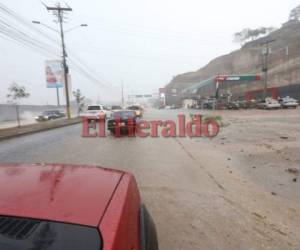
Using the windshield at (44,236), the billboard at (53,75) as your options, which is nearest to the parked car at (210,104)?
the billboard at (53,75)

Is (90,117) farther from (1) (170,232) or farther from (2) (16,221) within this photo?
(2) (16,221)

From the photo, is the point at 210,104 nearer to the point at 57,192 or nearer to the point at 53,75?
the point at 53,75

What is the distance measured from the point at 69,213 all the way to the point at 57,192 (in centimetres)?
40

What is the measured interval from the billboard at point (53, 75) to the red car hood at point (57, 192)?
1677 inches

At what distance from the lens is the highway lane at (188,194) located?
12.6 feet

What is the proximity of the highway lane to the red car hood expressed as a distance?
164 cm

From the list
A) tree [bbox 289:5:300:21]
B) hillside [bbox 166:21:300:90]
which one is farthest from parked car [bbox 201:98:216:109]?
tree [bbox 289:5:300:21]

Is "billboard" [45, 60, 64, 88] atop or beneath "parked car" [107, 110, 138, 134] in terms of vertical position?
atop

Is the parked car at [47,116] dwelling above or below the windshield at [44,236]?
below

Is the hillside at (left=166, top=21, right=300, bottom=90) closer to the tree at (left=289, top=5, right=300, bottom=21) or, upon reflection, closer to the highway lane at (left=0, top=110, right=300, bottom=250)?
the tree at (left=289, top=5, right=300, bottom=21)

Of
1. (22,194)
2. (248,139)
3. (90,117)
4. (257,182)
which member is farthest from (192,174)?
(90,117)

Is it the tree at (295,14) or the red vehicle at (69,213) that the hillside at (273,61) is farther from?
the red vehicle at (69,213)

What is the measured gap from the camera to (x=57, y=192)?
2.11 metres

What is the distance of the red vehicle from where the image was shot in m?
1.57
